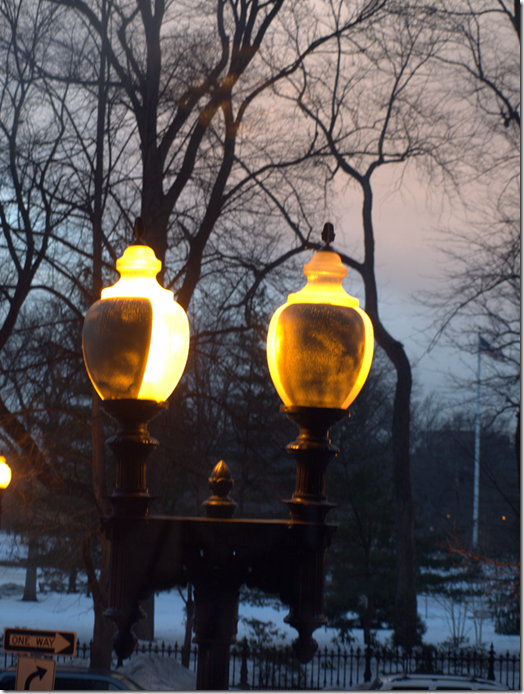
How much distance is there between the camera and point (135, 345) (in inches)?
59.6

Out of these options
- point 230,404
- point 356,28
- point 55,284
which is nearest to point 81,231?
point 55,284

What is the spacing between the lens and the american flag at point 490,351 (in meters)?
8.30

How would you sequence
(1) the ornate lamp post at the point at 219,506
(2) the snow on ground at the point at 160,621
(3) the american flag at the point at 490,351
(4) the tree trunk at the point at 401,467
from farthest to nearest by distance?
(2) the snow on ground at the point at 160,621 → (4) the tree trunk at the point at 401,467 → (3) the american flag at the point at 490,351 → (1) the ornate lamp post at the point at 219,506

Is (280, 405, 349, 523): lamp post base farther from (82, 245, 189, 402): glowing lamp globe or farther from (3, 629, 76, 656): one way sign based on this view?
(3, 629, 76, 656): one way sign

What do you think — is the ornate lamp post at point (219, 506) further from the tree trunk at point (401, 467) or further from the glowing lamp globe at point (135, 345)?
the tree trunk at point (401, 467)

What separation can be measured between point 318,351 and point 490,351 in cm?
745

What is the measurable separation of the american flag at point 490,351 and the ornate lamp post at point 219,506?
7263 millimetres

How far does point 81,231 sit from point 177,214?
1.22 metres

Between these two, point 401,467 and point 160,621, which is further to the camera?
point 160,621

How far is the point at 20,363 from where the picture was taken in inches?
316

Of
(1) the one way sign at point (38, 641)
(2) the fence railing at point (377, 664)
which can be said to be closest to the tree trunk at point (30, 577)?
(2) the fence railing at point (377, 664)

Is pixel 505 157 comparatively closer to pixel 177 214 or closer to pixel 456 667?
pixel 177 214

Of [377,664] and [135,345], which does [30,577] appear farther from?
[135,345]

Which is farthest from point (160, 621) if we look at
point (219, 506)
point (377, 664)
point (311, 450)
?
point (311, 450)
